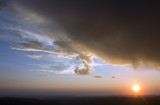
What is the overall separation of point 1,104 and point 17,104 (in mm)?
15133

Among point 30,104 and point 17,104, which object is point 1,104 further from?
point 30,104

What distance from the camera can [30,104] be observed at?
520 feet

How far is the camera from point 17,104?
484 ft

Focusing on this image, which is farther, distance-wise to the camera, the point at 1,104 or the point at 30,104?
the point at 30,104

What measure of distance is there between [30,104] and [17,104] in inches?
602

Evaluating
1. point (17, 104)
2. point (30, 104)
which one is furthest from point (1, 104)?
point (30, 104)

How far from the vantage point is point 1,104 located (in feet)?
456

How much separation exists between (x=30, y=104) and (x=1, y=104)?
99.2 feet

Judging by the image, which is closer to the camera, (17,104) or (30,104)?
(17,104)
